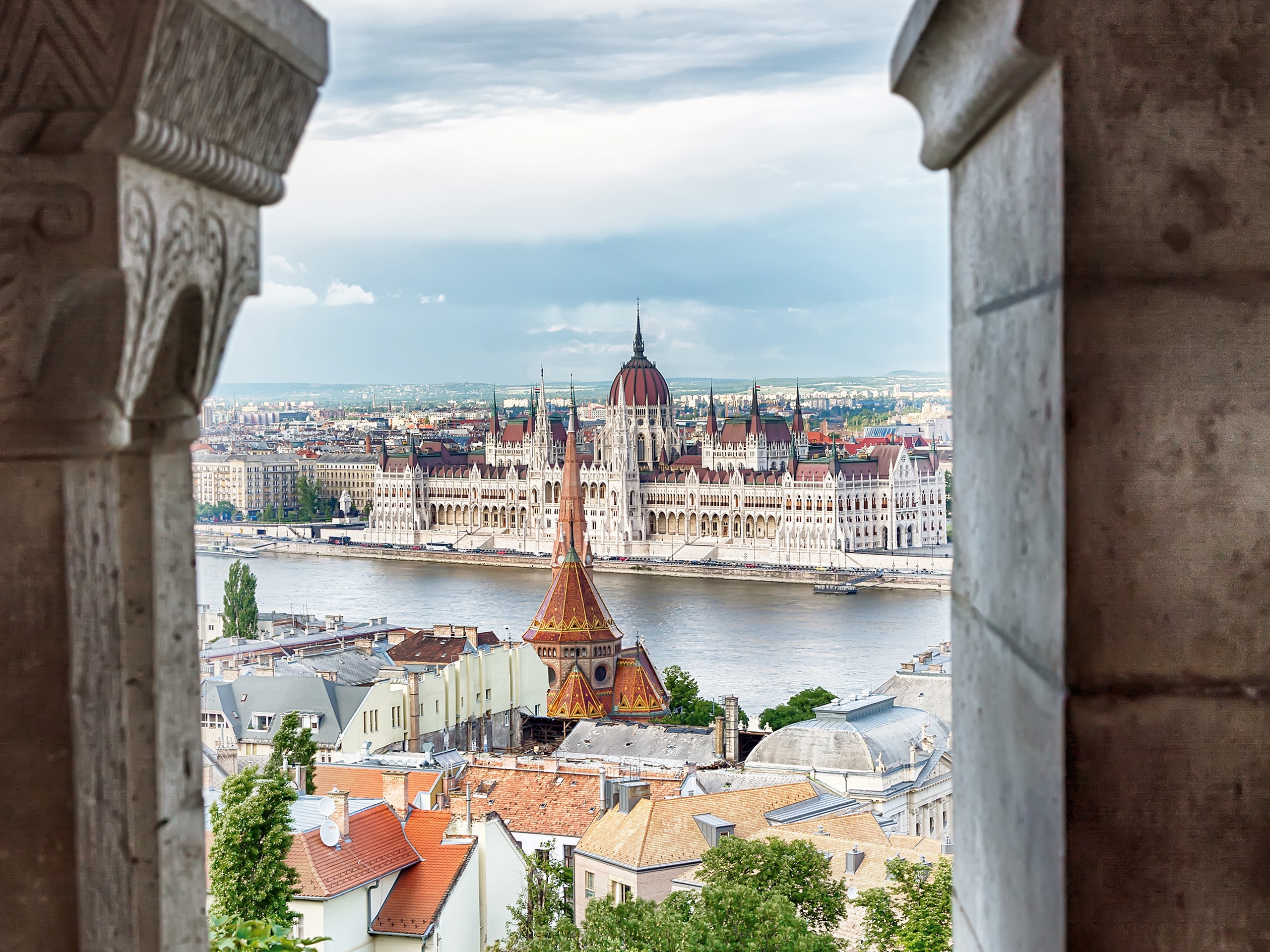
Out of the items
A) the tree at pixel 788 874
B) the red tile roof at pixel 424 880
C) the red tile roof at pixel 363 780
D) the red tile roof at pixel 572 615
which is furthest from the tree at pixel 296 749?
the red tile roof at pixel 572 615

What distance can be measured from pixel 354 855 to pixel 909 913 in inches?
123

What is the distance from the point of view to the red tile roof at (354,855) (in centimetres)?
800

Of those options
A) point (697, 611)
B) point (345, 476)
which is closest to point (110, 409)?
point (697, 611)

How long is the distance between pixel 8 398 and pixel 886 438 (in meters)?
52.6

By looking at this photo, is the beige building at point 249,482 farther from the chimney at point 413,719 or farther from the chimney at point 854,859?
the chimney at point 854,859

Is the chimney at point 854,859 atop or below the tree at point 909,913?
below

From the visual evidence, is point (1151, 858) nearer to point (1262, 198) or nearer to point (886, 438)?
point (1262, 198)

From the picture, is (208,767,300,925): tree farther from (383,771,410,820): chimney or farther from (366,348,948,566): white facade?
(366,348,948,566): white facade

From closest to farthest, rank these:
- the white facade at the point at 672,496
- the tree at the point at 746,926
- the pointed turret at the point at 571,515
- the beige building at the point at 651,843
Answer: the tree at the point at 746,926 < the beige building at the point at 651,843 < the pointed turret at the point at 571,515 < the white facade at the point at 672,496

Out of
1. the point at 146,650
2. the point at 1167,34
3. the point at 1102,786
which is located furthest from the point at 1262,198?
the point at 146,650

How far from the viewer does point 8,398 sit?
790 millimetres

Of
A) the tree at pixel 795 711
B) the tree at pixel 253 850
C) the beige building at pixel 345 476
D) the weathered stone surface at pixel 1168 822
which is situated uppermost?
the weathered stone surface at pixel 1168 822

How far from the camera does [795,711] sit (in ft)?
65.7

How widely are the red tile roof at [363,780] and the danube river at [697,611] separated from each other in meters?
9.00
